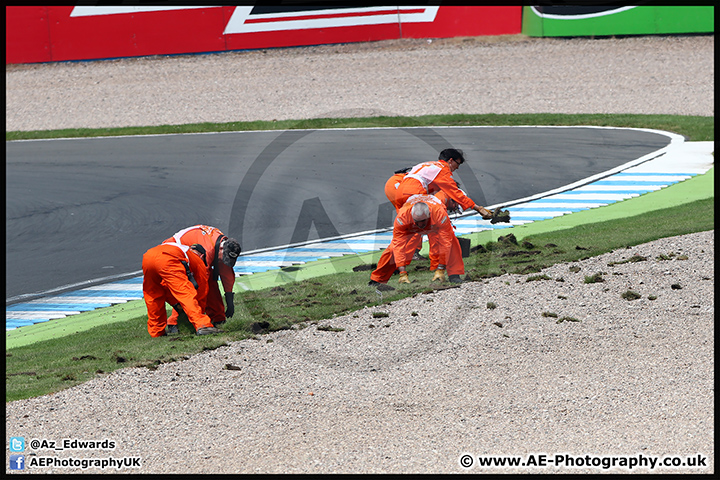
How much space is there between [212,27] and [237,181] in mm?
15830

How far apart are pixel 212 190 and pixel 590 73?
16.5 metres

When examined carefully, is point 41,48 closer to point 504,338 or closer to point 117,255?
point 117,255

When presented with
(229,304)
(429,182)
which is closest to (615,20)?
(429,182)

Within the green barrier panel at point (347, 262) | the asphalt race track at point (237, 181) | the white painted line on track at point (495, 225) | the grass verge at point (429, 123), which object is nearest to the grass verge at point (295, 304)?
the green barrier panel at point (347, 262)

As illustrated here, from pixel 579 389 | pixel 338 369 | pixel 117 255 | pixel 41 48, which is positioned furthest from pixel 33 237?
pixel 41 48

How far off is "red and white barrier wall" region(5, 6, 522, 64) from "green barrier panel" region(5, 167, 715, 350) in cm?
1714

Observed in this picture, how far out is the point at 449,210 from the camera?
11141 millimetres

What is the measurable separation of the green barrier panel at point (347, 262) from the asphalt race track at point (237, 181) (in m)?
1.63

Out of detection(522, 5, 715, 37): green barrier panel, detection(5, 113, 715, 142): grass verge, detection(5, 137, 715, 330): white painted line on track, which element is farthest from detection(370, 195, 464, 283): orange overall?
detection(522, 5, 715, 37): green barrier panel

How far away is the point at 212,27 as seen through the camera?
107 ft

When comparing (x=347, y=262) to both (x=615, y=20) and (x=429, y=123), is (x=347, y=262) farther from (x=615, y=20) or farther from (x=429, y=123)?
(x=615, y=20)

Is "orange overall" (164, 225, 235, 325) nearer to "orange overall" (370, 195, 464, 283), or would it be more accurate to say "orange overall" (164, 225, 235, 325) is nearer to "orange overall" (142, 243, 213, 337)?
"orange overall" (142, 243, 213, 337)

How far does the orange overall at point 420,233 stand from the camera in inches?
406

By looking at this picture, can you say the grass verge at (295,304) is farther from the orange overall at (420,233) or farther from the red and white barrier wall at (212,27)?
the red and white barrier wall at (212,27)
